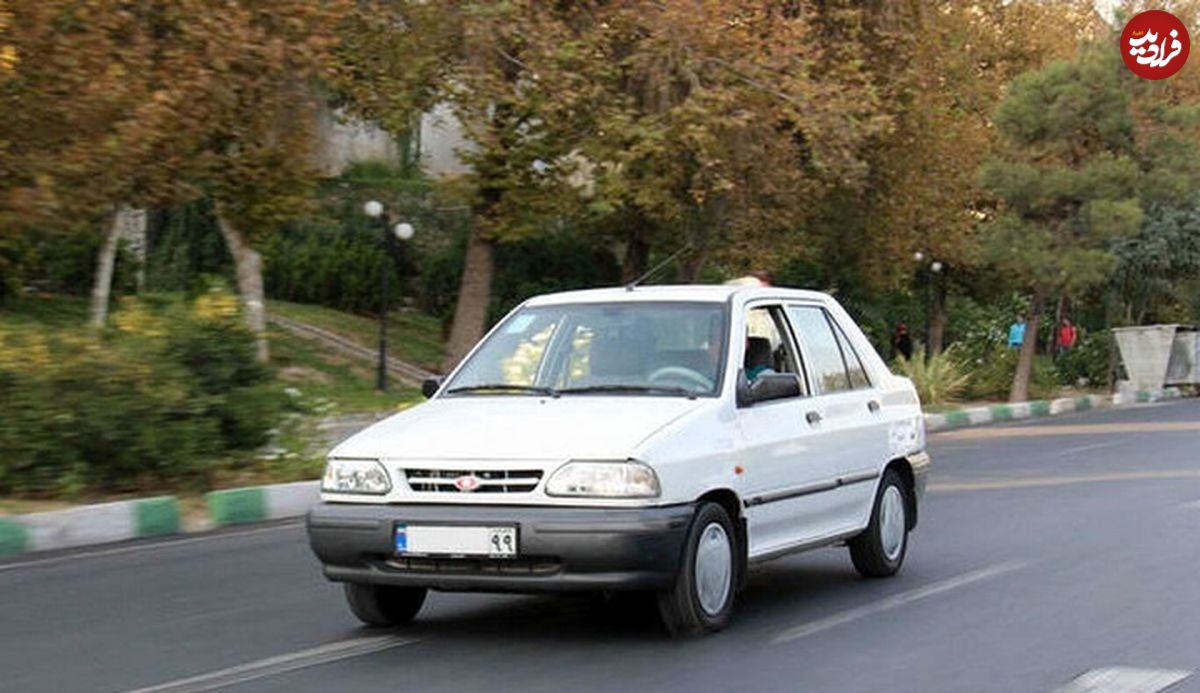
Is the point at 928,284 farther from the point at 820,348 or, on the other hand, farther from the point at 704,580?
the point at 704,580

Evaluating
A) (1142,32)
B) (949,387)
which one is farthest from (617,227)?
(1142,32)

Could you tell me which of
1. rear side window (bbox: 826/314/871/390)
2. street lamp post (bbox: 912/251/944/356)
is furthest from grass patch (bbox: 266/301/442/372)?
rear side window (bbox: 826/314/871/390)

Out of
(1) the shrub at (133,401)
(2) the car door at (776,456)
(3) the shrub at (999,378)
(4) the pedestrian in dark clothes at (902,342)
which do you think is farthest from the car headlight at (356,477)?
(4) the pedestrian in dark clothes at (902,342)

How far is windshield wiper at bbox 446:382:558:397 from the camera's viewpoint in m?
8.38

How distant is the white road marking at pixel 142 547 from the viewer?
11.2 m

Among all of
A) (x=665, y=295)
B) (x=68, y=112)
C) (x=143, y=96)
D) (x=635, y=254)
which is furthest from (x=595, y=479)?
(x=635, y=254)

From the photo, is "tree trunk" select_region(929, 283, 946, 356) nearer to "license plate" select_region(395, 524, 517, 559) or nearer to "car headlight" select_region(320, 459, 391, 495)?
"car headlight" select_region(320, 459, 391, 495)

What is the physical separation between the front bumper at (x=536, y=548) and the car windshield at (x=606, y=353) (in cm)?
98

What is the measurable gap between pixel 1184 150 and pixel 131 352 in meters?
27.5

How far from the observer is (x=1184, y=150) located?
120ft

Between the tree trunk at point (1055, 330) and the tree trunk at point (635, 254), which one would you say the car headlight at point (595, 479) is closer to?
the tree trunk at point (635, 254)

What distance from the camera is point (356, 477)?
25.2 ft

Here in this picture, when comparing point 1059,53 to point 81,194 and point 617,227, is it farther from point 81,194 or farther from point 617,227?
point 81,194

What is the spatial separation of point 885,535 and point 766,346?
156 cm
